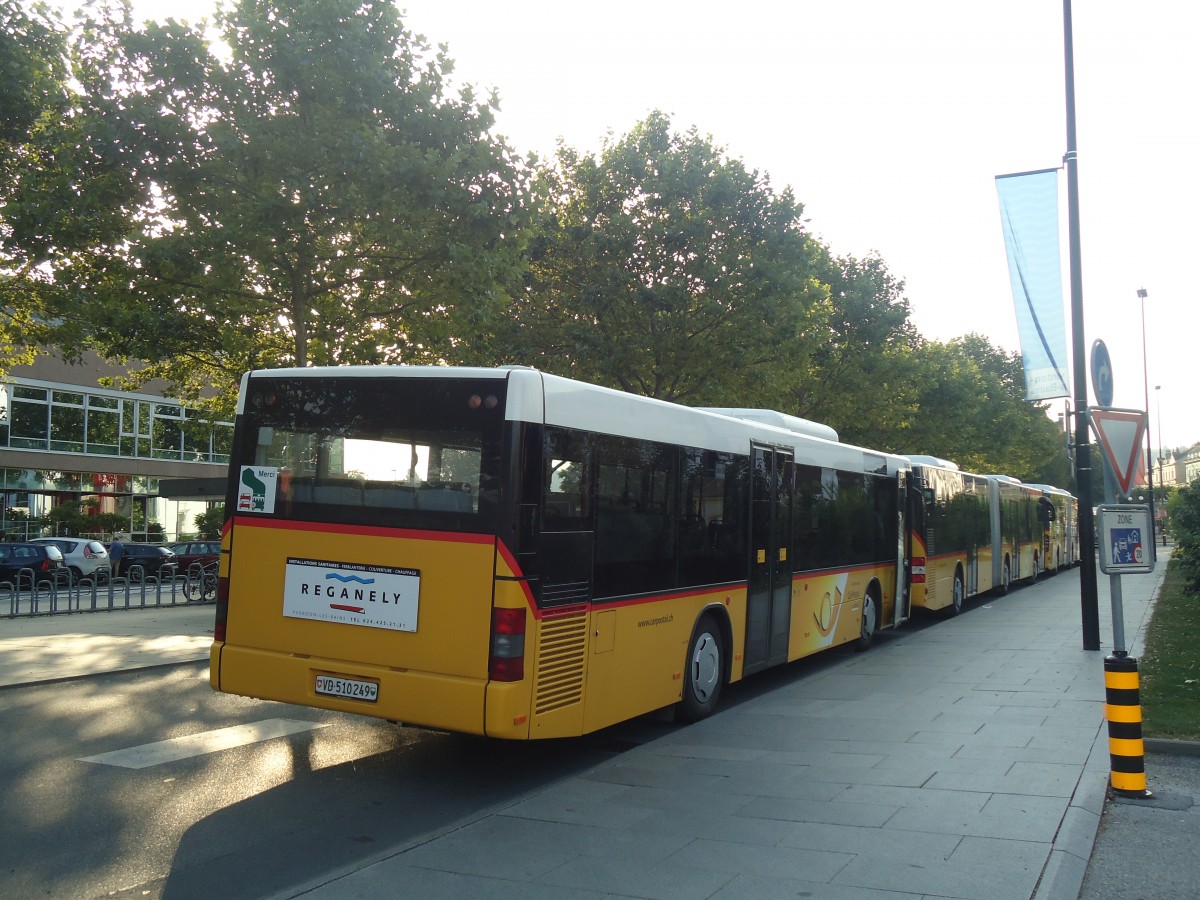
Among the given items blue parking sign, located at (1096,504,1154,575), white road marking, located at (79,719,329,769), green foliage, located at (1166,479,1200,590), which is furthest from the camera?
green foliage, located at (1166,479,1200,590)

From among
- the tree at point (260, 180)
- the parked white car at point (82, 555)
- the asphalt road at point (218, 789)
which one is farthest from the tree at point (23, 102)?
the parked white car at point (82, 555)

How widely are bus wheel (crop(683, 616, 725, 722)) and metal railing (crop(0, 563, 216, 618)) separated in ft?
46.8

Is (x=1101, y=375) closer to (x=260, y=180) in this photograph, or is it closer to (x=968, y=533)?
(x=260, y=180)

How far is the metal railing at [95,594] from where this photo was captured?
68.0 ft

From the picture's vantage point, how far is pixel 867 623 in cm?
1513

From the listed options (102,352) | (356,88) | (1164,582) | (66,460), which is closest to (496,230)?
(356,88)

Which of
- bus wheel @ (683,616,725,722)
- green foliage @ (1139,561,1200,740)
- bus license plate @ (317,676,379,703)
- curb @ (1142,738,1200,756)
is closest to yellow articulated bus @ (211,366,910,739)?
bus license plate @ (317,676,379,703)

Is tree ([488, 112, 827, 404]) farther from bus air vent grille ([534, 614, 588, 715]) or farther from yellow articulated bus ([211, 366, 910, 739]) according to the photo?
bus air vent grille ([534, 614, 588, 715])

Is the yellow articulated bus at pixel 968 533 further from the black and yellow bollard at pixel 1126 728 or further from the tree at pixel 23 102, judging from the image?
the tree at pixel 23 102

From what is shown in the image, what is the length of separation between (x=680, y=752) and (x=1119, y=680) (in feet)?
10.4

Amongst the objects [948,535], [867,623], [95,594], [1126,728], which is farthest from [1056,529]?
[1126,728]

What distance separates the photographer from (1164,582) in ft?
93.1

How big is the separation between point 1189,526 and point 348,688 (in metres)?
16.5

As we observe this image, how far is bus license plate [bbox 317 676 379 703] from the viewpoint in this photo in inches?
281
